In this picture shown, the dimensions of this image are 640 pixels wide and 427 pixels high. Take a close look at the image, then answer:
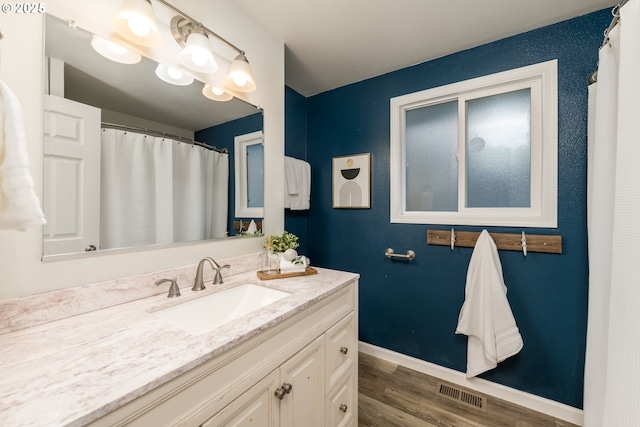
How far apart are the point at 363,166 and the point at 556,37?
1.43 meters

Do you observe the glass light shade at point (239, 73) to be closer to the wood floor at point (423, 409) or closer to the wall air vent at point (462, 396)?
the wood floor at point (423, 409)

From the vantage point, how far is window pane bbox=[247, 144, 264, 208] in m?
1.54

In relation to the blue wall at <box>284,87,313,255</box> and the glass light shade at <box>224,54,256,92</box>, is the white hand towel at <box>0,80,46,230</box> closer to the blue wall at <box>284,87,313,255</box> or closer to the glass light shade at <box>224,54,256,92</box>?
the glass light shade at <box>224,54,256,92</box>

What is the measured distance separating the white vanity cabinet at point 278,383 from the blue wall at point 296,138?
1124 millimetres

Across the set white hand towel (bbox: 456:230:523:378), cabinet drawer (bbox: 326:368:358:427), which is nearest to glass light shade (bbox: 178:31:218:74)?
cabinet drawer (bbox: 326:368:358:427)

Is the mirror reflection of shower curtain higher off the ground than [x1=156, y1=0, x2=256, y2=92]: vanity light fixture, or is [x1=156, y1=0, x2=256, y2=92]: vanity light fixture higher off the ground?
[x1=156, y1=0, x2=256, y2=92]: vanity light fixture

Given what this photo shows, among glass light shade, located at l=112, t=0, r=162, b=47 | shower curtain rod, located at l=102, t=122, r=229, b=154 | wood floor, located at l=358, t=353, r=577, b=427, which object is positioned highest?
glass light shade, located at l=112, t=0, r=162, b=47

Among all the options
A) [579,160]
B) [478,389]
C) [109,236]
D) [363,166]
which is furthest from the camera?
[363,166]

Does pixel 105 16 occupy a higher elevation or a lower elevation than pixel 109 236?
higher

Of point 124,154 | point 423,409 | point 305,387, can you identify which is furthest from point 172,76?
point 423,409

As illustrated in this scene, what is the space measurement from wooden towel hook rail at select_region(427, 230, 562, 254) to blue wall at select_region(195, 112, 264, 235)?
1444 millimetres

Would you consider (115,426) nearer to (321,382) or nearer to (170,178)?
(321,382)

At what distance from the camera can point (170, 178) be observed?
46.5 inches

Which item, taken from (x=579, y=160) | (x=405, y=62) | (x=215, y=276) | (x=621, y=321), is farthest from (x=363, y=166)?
(x=621, y=321)
